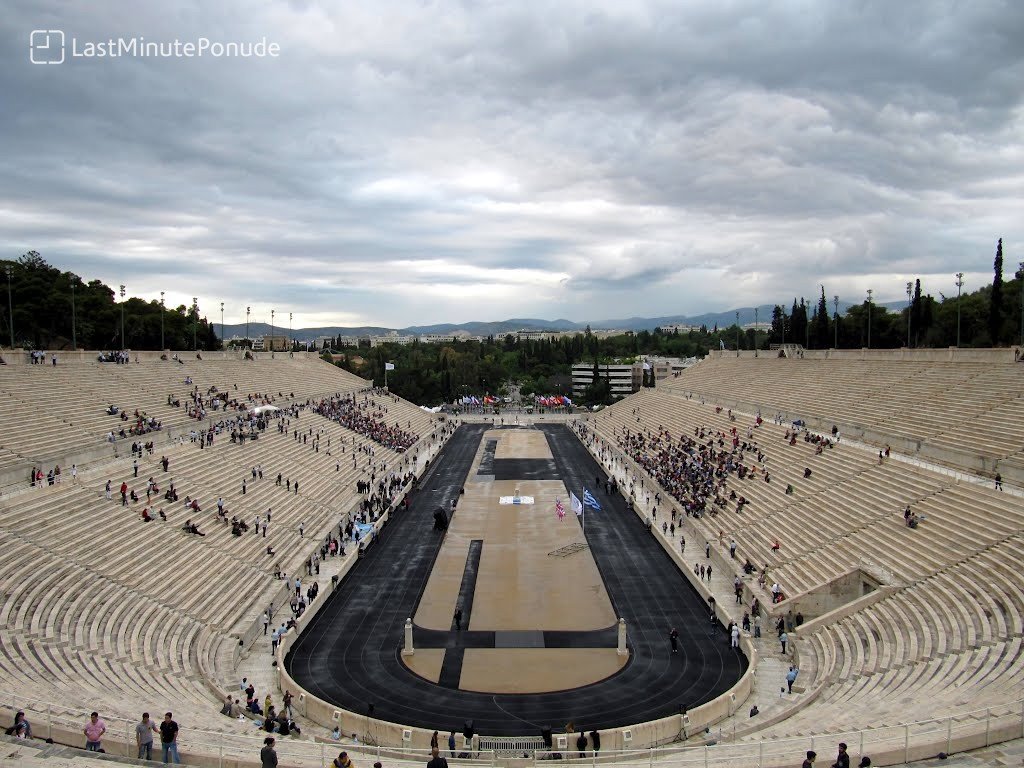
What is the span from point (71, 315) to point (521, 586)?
185 feet

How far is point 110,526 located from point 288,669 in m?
8.34

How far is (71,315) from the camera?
6525 centimetres

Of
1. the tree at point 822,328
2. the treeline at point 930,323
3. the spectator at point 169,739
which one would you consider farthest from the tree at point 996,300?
the spectator at point 169,739

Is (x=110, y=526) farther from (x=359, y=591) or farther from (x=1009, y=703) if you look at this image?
(x=1009, y=703)

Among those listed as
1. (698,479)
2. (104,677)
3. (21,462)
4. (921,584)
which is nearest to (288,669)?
(104,677)

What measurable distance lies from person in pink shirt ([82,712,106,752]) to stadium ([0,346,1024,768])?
26 centimetres

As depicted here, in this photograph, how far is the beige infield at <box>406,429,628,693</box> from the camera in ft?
65.2

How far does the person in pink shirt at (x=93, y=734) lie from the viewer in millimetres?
11227

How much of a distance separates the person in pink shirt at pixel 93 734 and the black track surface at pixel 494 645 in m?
7.26

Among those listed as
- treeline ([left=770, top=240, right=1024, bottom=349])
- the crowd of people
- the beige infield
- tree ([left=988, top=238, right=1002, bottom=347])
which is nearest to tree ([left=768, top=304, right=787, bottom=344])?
treeline ([left=770, top=240, right=1024, bottom=349])

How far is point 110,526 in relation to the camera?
23.7 meters

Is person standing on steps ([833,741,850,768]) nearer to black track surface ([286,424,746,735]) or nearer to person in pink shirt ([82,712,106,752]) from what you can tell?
black track surface ([286,424,746,735])

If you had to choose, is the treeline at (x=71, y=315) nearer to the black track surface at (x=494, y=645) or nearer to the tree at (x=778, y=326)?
the black track surface at (x=494, y=645)

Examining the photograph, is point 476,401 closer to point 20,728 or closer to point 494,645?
point 494,645
